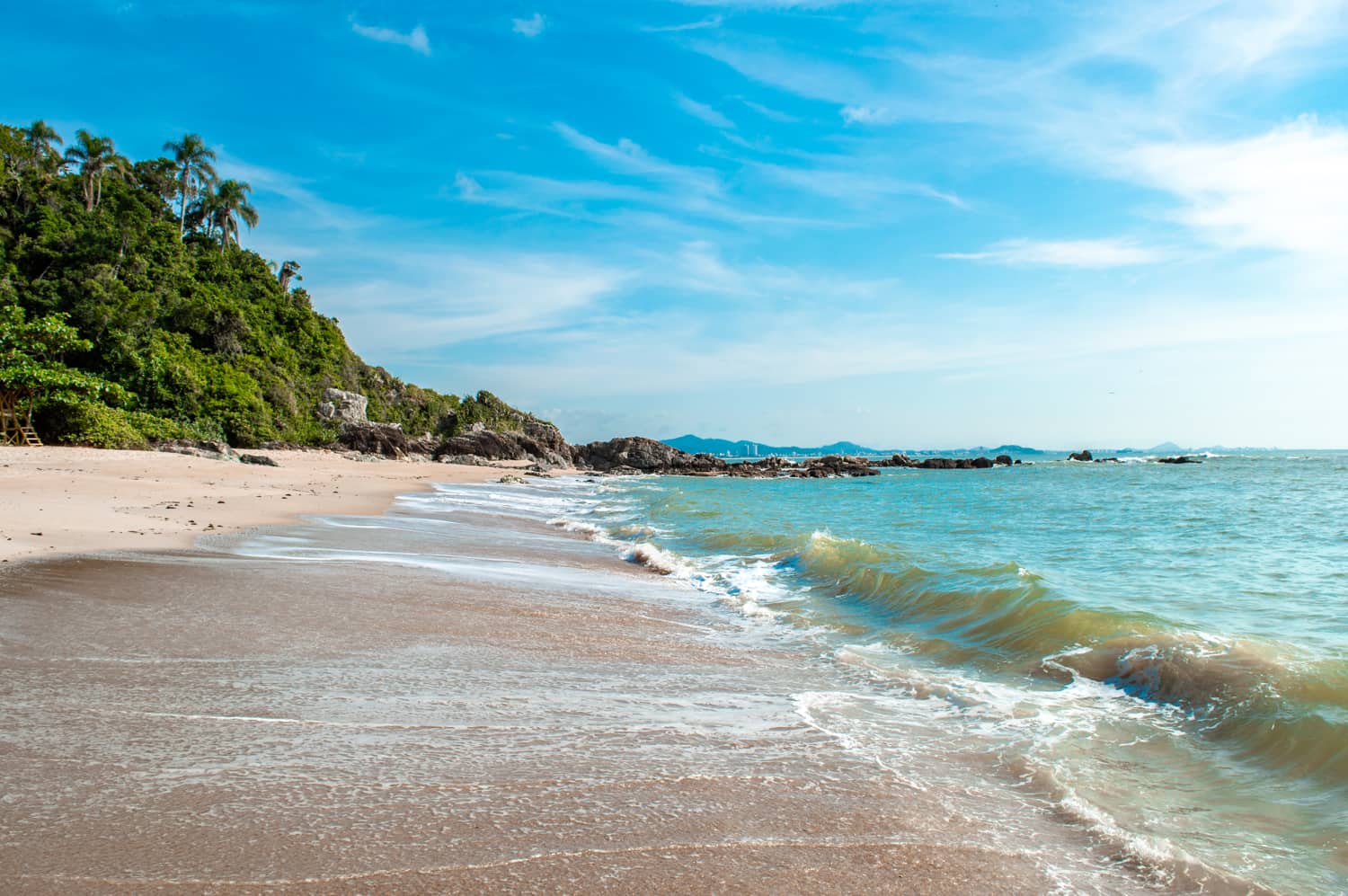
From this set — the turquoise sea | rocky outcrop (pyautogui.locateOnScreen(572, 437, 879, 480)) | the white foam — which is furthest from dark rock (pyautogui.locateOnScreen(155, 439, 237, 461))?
rocky outcrop (pyautogui.locateOnScreen(572, 437, 879, 480))

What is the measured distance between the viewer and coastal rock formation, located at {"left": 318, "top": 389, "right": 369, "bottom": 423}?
53938 millimetres

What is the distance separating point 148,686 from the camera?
4.20 meters

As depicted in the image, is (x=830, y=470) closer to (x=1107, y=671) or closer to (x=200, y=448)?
(x=200, y=448)

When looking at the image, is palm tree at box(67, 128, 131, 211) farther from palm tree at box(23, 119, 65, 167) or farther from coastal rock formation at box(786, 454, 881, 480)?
coastal rock formation at box(786, 454, 881, 480)

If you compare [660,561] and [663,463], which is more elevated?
[663,463]

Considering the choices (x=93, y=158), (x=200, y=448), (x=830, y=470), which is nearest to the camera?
(x=200, y=448)

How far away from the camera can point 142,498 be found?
562 inches

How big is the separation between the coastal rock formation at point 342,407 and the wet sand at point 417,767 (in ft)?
168

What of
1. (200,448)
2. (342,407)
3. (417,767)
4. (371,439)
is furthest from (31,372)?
(342,407)

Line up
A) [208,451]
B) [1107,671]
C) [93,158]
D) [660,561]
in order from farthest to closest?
1. [93,158]
2. [208,451]
3. [660,561]
4. [1107,671]

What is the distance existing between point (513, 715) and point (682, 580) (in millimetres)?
6828

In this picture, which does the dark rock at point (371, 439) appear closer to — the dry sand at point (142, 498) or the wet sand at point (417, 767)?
the dry sand at point (142, 498)

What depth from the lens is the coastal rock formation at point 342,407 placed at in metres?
53.9

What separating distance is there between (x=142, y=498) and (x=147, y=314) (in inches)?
1184
